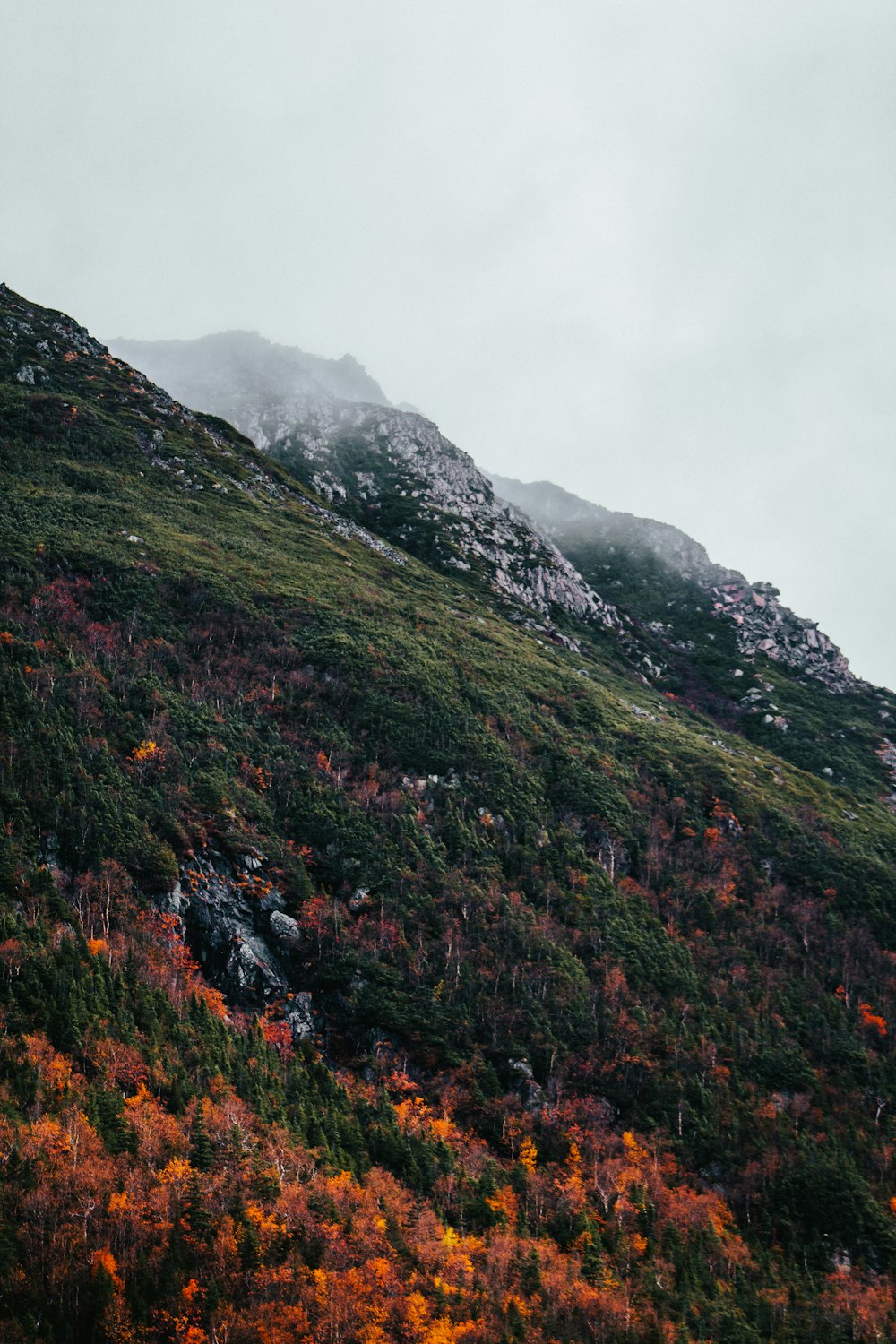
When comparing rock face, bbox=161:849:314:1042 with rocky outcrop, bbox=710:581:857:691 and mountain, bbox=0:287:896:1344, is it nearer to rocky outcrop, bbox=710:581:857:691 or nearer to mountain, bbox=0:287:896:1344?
mountain, bbox=0:287:896:1344

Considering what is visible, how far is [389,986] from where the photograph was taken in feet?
202

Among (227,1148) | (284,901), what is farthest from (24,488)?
(227,1148)

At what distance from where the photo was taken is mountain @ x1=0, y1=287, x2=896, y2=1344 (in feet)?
125

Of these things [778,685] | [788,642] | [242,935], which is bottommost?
[242,935]

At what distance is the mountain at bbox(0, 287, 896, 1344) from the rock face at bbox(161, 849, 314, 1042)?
30 centimetres

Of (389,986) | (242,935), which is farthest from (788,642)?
(242,935)

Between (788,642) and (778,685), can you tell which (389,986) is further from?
(788,642)

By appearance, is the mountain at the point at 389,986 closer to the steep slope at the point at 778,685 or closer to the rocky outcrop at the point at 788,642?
the steep slope at the point at 778,685

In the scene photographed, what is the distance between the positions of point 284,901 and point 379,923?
1020 centimetres

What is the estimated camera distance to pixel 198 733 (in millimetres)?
73250

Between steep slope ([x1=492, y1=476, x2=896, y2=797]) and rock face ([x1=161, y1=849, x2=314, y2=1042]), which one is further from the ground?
steep slope ([x1=492, y1=476, x2=896, y2=797])

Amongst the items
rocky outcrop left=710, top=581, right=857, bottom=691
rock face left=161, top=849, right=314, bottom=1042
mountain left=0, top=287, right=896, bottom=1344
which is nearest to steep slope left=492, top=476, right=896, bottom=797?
rocky outcrop left=710, top=581, right=857, bottom=691

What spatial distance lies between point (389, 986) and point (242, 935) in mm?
15268

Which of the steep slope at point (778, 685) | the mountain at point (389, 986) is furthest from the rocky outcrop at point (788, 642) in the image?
the mountain at point (389, 986)
